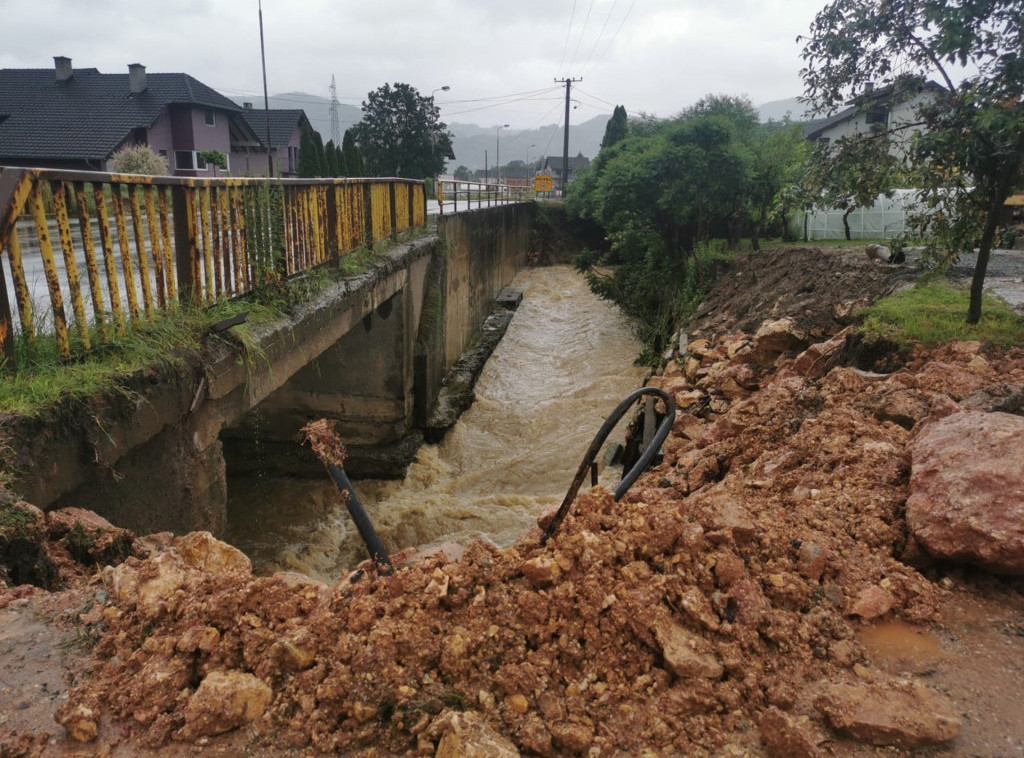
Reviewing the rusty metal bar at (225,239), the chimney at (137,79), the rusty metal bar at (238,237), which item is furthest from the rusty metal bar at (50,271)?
the chimney at (137,79)

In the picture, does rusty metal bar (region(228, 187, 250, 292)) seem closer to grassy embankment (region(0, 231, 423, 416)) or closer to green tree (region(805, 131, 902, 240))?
grassy embankment (region(0, 231, 423, 416))

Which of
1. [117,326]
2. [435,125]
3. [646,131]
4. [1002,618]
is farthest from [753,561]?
[435,125]

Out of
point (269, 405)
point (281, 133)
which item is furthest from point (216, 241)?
point (281, 133)

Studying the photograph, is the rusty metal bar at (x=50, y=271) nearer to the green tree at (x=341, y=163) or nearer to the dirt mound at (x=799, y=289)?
the dirt mound at (x=799, y=289)

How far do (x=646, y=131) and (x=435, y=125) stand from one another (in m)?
15.6

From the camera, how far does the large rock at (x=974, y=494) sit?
2984mm

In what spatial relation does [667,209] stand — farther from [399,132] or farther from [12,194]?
[399,132]

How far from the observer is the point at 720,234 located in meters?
20.9

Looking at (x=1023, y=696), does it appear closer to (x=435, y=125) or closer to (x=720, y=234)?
(x=720, y=234)

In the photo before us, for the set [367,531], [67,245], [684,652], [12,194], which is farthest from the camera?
[67,245]

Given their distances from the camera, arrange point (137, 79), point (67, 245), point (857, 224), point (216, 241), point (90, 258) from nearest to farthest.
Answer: point (67, 245) → point (90, 258) → point (216, 241) → point (857, 224) → point (137, 79)

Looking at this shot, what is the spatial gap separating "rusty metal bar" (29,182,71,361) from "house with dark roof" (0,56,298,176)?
1002 inches

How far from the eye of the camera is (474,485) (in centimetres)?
1006

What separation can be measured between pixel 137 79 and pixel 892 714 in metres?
37.6
